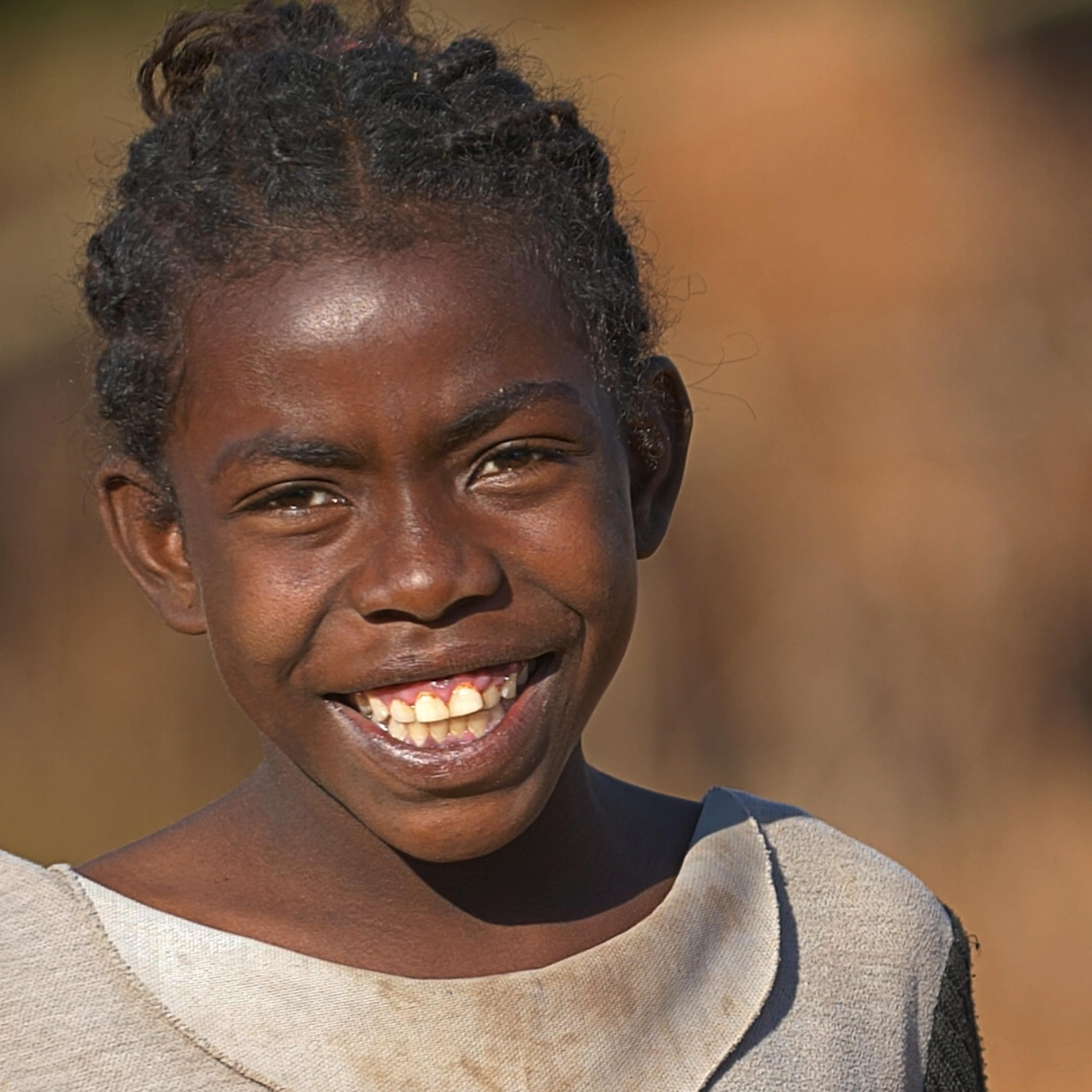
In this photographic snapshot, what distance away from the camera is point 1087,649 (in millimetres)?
3965

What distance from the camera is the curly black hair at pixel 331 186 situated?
1821 mm

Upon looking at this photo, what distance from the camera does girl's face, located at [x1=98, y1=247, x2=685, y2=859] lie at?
1739 mm

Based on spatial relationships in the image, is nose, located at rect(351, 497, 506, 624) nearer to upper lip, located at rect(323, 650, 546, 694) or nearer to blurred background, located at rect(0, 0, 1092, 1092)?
upper lip, located at rect(323, 650, 546, 694)

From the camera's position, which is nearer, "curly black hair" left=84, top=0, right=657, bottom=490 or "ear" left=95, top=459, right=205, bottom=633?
"curly black hair" left=84, top=0, right=657, bottom=490

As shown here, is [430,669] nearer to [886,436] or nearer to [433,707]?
[433,707]

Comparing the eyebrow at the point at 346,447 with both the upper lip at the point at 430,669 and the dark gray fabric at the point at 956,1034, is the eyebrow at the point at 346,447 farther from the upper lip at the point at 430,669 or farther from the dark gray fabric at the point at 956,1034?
the dark gray fabric at the point at 956,1034

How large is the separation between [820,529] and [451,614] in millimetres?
2390

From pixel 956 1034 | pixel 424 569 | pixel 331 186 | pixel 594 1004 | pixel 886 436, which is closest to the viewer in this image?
pixel 424 569

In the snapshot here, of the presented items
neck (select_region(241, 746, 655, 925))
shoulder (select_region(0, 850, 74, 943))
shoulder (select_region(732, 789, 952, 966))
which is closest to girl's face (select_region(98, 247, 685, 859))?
neck (select_region(241, 746, 655, 925))

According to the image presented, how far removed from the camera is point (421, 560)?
1.71 metres

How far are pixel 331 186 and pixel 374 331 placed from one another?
18cm

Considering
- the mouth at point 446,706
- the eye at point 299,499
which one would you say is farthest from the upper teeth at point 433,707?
the eye at point 299,499

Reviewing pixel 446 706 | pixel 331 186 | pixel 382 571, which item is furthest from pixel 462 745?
pixel 331 186

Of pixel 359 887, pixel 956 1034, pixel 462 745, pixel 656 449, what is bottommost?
pixel 956 1034
